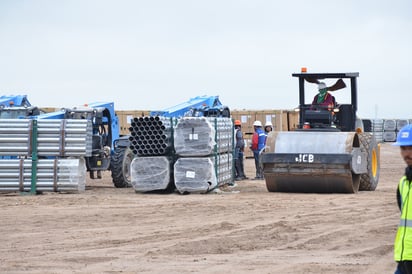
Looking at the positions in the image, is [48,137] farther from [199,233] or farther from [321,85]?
[199,233]

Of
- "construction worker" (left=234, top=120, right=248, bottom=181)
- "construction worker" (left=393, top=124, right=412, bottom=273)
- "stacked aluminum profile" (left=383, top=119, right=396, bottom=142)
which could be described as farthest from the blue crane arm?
"stacked aluminum profile" (left=383, top=119, right=396, bottom=142)

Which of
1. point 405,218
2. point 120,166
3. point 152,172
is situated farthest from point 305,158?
point 405,218

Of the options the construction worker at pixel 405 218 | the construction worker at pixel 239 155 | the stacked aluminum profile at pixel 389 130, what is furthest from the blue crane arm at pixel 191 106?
the stacked aluminum profile at pixel 389 130

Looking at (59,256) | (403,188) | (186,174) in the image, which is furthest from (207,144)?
(403,188)

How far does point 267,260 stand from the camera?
1091cm

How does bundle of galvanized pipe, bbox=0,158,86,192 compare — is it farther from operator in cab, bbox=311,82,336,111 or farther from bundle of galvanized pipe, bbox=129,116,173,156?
operator in cab, bbox=311,82,336,111

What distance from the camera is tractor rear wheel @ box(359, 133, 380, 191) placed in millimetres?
20250

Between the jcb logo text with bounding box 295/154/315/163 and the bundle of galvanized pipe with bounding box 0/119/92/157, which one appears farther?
the bundle of galvanized pipe with bounding box 0/119/92/157

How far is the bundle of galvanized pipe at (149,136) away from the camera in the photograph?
2061 cm

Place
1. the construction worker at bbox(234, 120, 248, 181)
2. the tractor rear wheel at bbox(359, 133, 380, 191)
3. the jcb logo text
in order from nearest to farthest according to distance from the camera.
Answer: the jcb logo text
the tractor rear wheel at bbox(359, 133, 380, 191)
the construction worker at bbox(234, 120, 248, 181)

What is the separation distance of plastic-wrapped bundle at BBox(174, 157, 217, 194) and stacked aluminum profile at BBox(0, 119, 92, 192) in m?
2.26

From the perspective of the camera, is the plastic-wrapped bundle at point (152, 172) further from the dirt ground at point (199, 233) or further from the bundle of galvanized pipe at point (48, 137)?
the bundle of galvanized pipe at point (48, 137)

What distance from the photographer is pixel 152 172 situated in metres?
20.8

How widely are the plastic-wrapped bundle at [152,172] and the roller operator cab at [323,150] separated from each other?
2386mm
